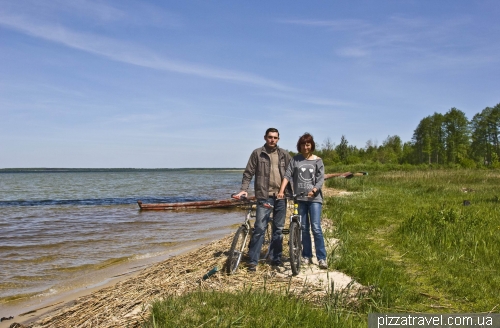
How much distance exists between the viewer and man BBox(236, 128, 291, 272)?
255 inches

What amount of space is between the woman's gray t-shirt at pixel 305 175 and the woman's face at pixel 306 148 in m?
0.14

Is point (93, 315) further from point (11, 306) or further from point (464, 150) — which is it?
point (464, 150)

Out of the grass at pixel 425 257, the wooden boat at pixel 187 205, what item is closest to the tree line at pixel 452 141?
the wooden boat at pixel 187 205

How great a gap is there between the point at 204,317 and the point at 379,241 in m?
6.02

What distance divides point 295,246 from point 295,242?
2.7 inches

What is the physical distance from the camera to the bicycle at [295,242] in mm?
6062

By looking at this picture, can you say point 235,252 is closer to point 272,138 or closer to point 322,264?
point 322,264

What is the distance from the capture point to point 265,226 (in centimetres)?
659

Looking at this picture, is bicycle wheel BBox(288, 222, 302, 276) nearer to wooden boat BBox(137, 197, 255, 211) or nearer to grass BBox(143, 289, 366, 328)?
grass BBox(143, 289, 366, 328)

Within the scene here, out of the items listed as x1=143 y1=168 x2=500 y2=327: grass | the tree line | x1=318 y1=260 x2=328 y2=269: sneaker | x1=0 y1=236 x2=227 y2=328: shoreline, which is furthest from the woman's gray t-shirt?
the tree line

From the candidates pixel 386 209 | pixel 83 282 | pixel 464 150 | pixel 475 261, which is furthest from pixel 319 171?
pixel 464 150

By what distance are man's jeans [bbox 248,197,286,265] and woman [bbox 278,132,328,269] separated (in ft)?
0.87

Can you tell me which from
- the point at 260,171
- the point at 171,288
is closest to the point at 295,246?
the point at 260,171

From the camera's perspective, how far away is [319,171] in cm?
666
